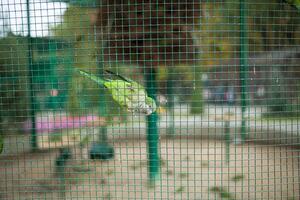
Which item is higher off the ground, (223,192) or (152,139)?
(152,139)

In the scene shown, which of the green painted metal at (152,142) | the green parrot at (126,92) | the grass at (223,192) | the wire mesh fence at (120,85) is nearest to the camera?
the green parrot at (126,92)

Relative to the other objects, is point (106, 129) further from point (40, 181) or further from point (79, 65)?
point (79, 65)

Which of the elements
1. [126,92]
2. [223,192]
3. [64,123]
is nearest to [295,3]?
[126,92]

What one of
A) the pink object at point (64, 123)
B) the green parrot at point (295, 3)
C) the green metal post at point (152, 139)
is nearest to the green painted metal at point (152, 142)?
the green metal post at point (152, 139)

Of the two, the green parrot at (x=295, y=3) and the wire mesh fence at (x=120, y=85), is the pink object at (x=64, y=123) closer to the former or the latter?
the wire mesh fence at (x=120, y=85)

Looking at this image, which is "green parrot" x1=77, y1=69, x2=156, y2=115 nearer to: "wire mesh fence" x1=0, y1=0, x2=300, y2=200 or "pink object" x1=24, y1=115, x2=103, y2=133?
"wire mesh fence" x1=0, y1=0, x2=300, y2=200

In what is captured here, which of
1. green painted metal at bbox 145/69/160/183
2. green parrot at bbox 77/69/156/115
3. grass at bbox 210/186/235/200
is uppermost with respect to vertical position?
green parrot at bbox 77/69/156/115

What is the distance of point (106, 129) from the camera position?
4344 millimetres

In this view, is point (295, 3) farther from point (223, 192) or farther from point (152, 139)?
point (152, 139)

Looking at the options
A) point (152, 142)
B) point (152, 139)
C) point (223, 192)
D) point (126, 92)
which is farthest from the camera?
point (152, 139)

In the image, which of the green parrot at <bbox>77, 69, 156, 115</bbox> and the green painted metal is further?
the green painted metal

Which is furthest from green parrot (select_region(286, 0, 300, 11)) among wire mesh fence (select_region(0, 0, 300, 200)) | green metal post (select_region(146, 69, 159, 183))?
green metal post (select_region(146, 69, 159, 183))

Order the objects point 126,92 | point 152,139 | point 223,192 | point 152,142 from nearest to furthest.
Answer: point 126,92 → point 223,192 → point 152,142 → point 152,139

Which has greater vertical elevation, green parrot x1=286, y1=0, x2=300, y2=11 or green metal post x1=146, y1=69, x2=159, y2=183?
green parrot x1=286, y1=0, x2=300, y2=11
